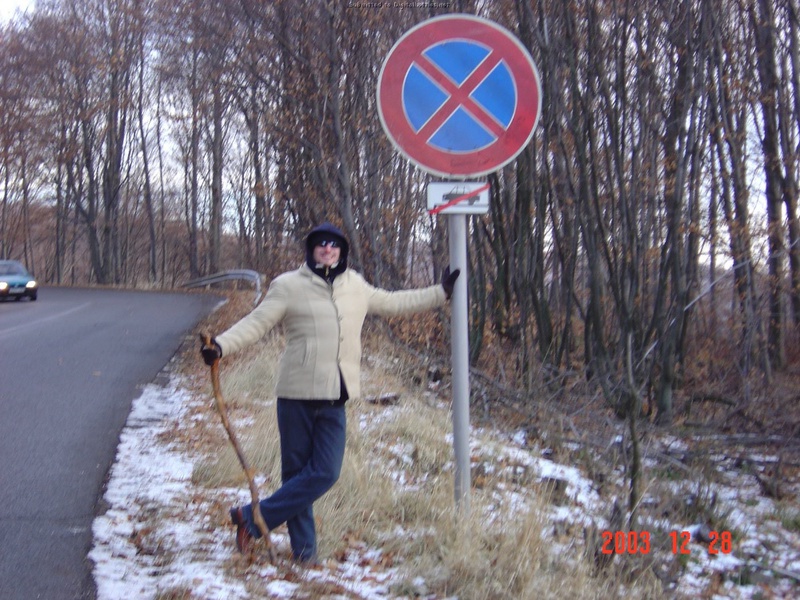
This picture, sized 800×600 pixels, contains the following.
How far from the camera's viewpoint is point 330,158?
35.8 ft

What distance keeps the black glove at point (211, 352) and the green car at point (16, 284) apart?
77.9 ft

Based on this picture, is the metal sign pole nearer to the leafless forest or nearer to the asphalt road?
the asphalt road

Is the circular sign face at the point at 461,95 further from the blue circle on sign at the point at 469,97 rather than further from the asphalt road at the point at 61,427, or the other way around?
the asphalt road at the point at 61,427

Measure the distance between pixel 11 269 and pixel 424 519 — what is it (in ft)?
83.4

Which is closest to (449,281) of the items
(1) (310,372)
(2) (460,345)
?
(2) (460,345)

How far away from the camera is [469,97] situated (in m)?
4.17

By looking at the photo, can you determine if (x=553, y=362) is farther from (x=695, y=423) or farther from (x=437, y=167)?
(x=437, y=167)

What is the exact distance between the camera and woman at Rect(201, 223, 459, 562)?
14.1ft

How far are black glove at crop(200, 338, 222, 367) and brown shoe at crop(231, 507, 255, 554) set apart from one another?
759mm

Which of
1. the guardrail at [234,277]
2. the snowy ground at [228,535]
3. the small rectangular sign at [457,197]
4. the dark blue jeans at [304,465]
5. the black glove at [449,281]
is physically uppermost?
the small rectangular sign at [457,197]

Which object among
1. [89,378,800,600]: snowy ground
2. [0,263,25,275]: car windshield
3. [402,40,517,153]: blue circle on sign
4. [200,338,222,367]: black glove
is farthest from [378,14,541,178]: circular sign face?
[0,263,25,275]: car windshield

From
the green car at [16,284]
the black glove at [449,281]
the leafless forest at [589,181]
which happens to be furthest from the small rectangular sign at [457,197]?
the green car at [16,284]

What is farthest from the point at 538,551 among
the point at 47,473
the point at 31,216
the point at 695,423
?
the point at 31,216

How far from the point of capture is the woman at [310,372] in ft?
14.1
